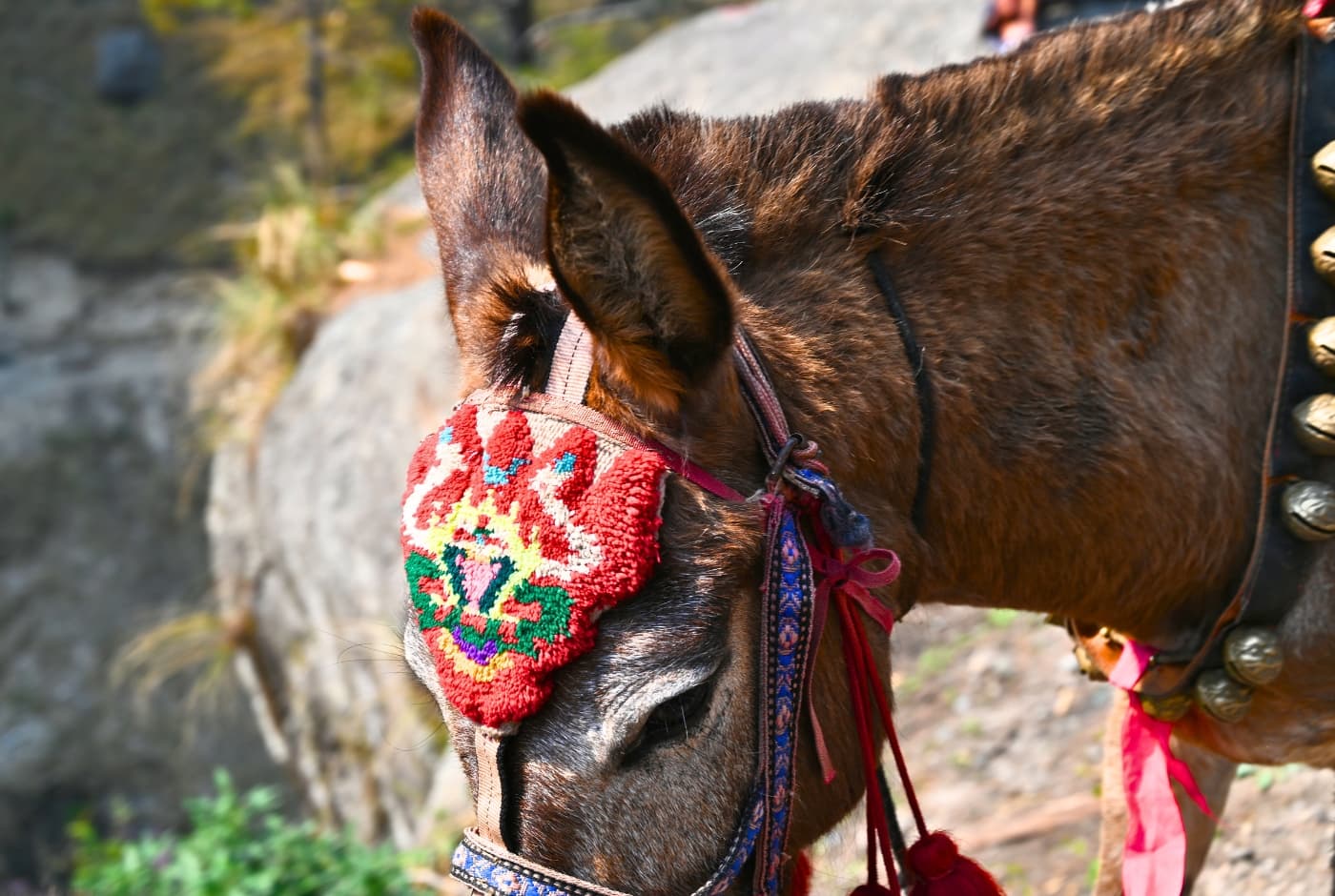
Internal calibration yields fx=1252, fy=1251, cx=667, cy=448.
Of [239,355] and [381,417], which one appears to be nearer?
[381,417]

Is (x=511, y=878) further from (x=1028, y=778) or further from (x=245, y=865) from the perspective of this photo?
(x=245, y=865)

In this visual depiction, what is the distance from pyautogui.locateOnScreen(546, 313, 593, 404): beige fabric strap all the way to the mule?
0.02m

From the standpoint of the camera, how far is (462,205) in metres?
1.99

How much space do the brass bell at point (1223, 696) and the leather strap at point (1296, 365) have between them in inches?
4.6

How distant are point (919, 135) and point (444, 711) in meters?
1.13

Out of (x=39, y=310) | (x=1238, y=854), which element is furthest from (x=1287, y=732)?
(x=39, y=310)

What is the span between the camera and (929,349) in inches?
74.0

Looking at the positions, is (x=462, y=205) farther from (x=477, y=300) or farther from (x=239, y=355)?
(x=239, y=355)

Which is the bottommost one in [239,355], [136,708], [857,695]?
[136,708]

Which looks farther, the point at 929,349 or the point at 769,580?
the point at 929,349

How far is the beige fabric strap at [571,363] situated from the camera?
1700 millimetres

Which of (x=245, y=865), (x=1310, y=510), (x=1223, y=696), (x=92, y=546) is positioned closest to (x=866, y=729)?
(x=1223, y=696)

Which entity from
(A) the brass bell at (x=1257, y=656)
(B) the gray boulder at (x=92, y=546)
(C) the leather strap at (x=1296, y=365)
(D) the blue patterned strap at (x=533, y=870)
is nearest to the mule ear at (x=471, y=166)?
(D) the blue patterned strap at (x=533, y=870)

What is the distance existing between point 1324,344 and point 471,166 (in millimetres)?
1368
